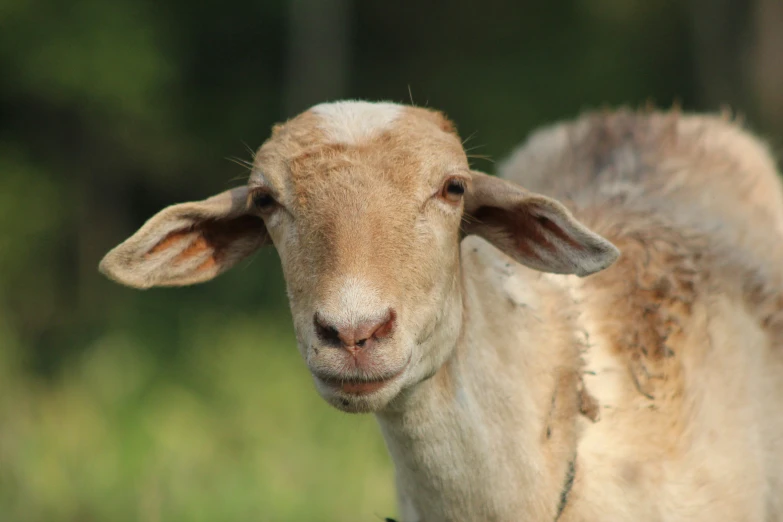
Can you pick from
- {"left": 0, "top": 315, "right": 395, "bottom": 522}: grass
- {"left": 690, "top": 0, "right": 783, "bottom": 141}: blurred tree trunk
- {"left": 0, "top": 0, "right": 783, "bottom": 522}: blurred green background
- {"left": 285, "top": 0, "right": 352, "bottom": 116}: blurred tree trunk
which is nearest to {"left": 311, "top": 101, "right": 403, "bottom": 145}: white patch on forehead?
{"left": 0, "top": 315, "right": 395, "bottom": 522}: grass

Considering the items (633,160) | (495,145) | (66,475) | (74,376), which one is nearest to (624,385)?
(633,160)

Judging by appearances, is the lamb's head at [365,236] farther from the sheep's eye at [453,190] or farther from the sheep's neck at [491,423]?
the sheep's neck at [491,423]

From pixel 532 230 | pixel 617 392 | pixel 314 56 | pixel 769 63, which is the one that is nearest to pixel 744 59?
pixel 769 63

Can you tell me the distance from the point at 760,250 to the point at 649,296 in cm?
128

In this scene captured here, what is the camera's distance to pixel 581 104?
889 inches

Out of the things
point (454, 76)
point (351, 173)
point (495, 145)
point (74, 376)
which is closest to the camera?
point (351, 173)

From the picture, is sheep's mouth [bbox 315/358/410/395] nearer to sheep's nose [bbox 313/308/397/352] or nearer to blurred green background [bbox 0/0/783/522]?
sheep's nose [bbox 313/308/397/352]

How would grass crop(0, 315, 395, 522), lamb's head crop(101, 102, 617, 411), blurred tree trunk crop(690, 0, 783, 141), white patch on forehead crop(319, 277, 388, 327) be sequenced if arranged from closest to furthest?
white patch on forehead crop(319, 277, 388, 327)
lamb's head crop(101, 102, 617, 411)
grass crop(0, 315, 395, 522)
blurred tree trunk crop(690, 0, 783, 141)

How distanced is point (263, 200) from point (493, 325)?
1012 millimetres

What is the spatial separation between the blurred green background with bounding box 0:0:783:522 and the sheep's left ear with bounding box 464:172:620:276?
368 cm

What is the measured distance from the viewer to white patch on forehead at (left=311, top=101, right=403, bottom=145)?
4.09m

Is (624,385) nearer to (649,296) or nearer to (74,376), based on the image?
(649,296)

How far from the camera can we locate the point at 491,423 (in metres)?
4.17

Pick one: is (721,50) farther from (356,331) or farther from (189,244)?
(356,331)
